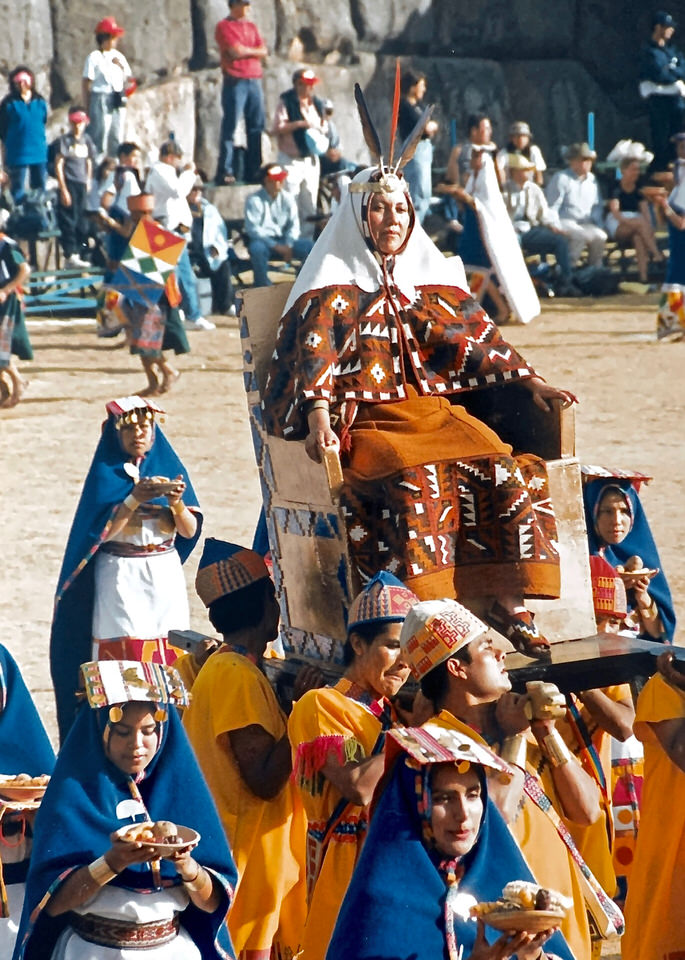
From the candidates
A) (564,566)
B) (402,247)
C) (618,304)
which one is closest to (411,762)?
(564,566)

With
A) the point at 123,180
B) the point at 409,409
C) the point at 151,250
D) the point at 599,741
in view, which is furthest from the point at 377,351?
the point at 123,180

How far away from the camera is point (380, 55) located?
81.3ft

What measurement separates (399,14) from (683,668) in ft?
68.0

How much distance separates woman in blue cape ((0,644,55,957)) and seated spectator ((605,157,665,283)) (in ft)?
52.4

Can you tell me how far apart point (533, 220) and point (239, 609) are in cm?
1497

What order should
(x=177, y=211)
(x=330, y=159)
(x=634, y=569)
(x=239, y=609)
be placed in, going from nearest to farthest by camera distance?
(x=239, y=609) → (x=634, y=569) → (x=177, y=211) → (x=330, y=159)

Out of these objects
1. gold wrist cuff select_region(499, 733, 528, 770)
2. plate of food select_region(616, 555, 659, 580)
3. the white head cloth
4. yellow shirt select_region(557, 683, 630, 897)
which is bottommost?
yellow shirt select_region(557, 683, 630, 897)

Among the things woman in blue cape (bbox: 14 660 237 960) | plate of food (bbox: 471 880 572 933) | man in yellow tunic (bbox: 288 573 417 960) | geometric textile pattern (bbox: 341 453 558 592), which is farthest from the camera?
geometric textile pattern (bbox: 341 453 558 592)

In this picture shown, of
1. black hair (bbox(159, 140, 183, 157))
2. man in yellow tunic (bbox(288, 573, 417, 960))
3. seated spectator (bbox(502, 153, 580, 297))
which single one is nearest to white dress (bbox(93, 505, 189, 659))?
man in yellow tunic (bbox(288, 573, 417, 960))

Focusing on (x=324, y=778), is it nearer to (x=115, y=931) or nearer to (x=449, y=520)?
(x=115, y=931)

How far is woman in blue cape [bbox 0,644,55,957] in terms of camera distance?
196 inches

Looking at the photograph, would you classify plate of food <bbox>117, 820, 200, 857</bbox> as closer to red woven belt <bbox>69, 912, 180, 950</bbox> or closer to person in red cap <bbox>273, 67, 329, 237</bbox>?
red woven belt <bbox>69, 912, 180, 950</bbox>

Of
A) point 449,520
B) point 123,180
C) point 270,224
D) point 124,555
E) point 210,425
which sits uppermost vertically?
point 449,520

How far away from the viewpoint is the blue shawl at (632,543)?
6.48 metres
